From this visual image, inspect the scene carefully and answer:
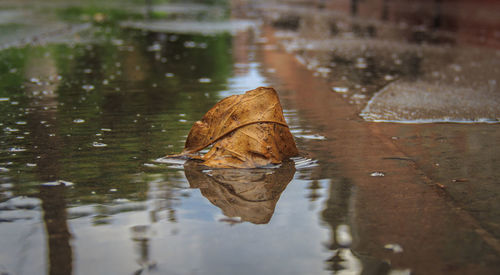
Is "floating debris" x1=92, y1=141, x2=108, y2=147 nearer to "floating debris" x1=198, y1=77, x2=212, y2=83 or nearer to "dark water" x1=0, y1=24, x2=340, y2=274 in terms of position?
"dark water" x1=0, y1=24, x2=340, y2=274

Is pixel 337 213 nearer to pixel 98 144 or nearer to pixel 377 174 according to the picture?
pixel 377 174

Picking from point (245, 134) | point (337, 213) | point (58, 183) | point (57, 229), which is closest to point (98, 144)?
point (58, 183)

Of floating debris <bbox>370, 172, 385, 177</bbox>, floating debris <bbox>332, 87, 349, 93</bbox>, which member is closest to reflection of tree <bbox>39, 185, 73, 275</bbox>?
floating debris <bbox>370, 172, 385, 177</bbox>

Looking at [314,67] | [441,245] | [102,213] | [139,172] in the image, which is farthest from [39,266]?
[314,67]

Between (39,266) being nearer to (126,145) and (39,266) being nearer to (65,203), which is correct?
(65,203)

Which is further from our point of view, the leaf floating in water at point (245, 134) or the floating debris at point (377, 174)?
the leaf floating in water at point (245, 134)

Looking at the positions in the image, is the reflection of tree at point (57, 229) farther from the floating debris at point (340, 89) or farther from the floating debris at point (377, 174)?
the floating debris at point (340, 89)

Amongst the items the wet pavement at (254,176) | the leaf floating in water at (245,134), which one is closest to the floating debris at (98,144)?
the wet pavement at (254,176)
